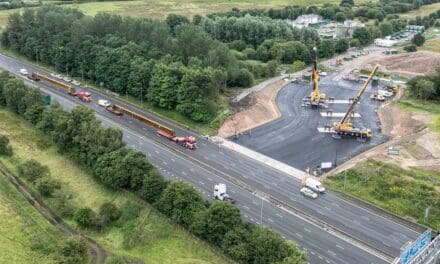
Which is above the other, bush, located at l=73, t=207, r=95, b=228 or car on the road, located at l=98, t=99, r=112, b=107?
car on the road, located at l=98, t=99, r=112, b=107

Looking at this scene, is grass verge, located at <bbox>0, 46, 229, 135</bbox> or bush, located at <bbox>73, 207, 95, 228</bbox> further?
A: grass verge, located at <bbox>0, 46, 229, 135</bbox>

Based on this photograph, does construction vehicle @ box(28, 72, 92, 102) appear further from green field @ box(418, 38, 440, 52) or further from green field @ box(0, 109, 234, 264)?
green field @ box(418, 38, 440, 52)

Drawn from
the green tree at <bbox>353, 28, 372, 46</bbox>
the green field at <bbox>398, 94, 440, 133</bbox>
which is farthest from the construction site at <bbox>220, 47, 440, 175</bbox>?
the green tree at <bbox>353, 28, 372, 46</bbox>

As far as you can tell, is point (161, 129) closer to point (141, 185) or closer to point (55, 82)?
point (141, 185)

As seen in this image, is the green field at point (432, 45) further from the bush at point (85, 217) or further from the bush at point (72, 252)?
the bush at point (72, 252)

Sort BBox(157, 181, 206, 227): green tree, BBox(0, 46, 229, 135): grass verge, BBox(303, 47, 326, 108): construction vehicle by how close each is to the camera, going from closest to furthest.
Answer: BBox(157, 181, 206, 227): green tree → BBox(0, 46, 229, 135): grass verge → BBox(303, 47, 326, 108): construction vehicle

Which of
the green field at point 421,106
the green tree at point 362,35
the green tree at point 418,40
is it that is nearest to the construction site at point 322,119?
the green field at point 421,106

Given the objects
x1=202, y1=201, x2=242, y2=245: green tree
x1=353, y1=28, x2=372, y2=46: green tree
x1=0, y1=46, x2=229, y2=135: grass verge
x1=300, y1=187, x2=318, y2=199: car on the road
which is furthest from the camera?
x1=353, y1=28, x2=372, y2=46: green tree
